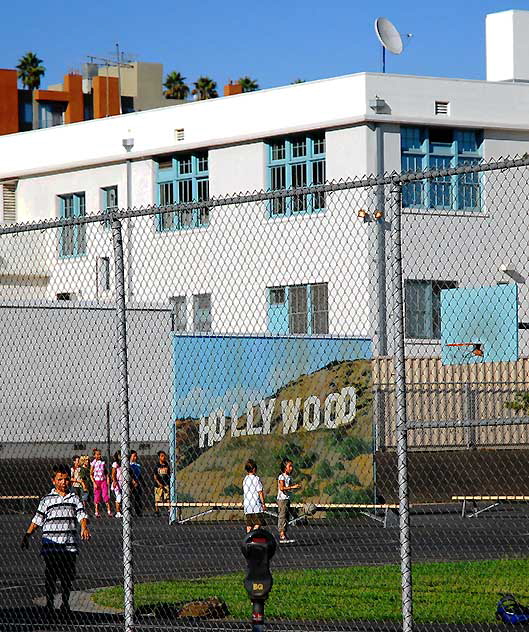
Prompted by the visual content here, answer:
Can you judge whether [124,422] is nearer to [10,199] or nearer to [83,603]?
[83,603]

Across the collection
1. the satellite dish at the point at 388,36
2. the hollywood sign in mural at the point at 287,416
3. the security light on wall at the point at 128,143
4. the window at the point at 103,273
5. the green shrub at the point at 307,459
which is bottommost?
the green shrub at the point at 307,459

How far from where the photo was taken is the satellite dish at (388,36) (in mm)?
43562

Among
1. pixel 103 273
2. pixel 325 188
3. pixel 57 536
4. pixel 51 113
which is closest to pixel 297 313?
pixel 103 273

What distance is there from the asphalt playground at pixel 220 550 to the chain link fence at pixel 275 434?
0.27 feet

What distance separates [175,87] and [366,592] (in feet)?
340

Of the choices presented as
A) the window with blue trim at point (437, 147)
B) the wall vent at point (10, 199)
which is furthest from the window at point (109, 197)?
the window with blue trim at point (437, 147)

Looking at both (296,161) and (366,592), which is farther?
(296,161)

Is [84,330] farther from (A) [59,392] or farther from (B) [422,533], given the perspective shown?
(B) [422,533]

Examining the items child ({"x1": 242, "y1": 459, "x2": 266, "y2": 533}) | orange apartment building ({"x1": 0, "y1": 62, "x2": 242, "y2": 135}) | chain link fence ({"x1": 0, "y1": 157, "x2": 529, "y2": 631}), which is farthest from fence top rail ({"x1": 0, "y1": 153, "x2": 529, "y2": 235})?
orange apartment building ({"x1": 0, "y1": 62, "x2": 242, "y2": 135})

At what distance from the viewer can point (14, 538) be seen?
25.0 metres

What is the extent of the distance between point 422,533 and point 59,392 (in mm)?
9421

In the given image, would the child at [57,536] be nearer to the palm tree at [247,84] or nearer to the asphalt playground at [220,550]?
the asphalt playground at [220,550]

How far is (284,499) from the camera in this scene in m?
24.8

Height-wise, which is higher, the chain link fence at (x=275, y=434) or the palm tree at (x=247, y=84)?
the palm tree at (x=247, y=84)
